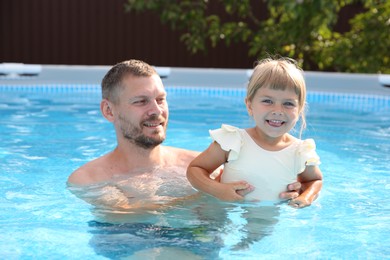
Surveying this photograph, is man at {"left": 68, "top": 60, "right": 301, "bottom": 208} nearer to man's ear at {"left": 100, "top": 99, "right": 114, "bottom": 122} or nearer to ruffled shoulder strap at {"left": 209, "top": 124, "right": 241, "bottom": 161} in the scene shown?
man's ear at {"left": 100, "top": 99, "right": 114, "bottom": 122}

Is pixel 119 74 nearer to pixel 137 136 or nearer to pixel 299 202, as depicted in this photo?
pixel 137 136

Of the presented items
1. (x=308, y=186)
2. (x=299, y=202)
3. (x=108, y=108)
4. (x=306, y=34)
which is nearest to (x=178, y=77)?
(x=306, y=34)

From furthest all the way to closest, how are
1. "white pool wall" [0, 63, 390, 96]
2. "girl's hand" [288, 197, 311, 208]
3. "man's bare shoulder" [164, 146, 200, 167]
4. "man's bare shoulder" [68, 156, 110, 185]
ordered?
"white pool wall" [0, 63, 390, 96] < "man's bare shoulder" [164, 146, 200, 167] < "man's bare shoulder" [68, 156, 110, 185] < "girl's hand" [288, 197, 311, 208]

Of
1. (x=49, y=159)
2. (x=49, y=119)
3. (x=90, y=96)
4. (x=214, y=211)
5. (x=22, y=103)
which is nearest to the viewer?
(x=214, y=211)

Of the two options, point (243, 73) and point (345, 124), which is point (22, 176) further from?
point (243, 73)

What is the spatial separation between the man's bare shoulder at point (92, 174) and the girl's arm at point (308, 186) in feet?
3.30

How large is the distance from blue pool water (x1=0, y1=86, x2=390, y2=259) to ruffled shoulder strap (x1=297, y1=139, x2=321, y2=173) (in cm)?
23

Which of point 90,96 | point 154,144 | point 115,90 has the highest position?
point 115,90

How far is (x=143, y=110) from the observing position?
11.0 ft

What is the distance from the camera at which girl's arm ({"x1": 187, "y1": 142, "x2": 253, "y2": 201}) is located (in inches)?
126

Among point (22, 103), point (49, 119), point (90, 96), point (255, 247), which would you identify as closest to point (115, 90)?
point (255, 247)

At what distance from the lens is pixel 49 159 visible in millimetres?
5000

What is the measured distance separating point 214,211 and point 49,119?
12.7 feet

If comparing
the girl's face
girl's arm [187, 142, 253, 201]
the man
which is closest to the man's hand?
the man
